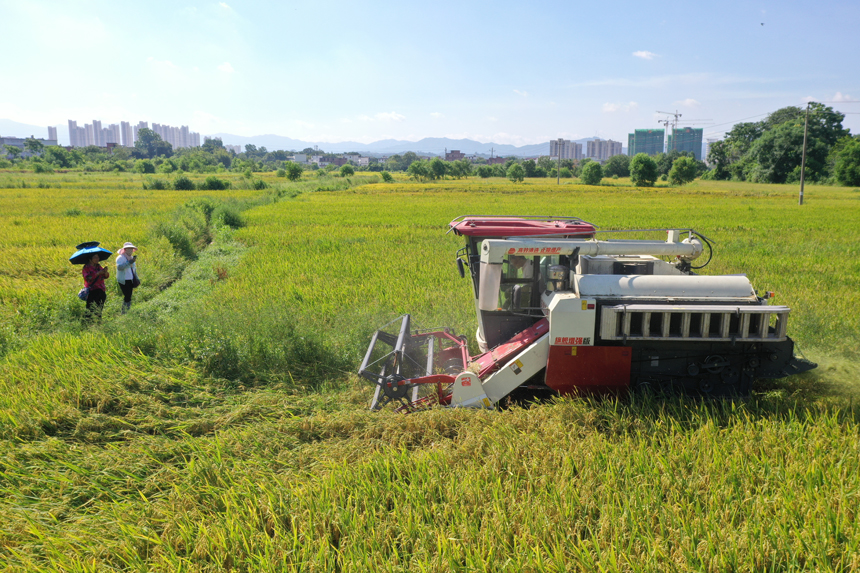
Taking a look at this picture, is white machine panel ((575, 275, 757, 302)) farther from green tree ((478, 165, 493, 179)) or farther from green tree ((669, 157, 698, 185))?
green tree ((478, 165, 493, 179))

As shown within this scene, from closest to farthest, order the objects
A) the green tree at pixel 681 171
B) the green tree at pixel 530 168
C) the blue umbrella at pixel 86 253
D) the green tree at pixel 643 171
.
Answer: the blue umbrella at pixel 86 253 → the green tree at pixel 643 171 → the green tree at pixel 681 171 → the green tree at pixel 530 168

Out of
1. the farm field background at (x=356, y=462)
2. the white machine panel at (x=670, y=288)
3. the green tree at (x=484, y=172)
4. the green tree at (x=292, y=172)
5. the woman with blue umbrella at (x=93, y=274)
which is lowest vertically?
the farm field background at (x=356, y=462)

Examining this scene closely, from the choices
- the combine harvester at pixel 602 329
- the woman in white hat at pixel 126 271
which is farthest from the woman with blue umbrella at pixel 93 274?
the combine harvester at pixel 602 329

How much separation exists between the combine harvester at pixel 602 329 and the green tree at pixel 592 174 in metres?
74.1

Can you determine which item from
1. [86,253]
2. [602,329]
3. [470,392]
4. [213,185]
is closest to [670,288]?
[602,329]

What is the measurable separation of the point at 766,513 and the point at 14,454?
5.95 metres

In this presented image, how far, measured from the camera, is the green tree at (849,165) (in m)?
54.2

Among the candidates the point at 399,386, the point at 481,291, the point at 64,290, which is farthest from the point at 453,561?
the point at 64,290

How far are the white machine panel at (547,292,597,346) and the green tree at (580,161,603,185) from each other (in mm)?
75178

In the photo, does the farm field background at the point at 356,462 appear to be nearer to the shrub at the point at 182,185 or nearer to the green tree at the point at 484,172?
the shrub at the point at 182,185

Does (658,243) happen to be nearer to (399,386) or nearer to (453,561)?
(399,386)

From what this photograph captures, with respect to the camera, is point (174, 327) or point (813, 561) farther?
point (174, 327)

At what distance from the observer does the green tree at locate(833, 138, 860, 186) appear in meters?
54.2

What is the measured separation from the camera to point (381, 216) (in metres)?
26.1
